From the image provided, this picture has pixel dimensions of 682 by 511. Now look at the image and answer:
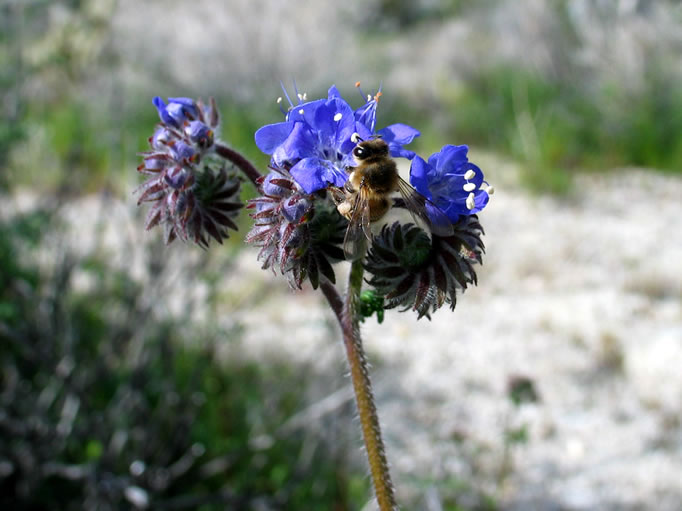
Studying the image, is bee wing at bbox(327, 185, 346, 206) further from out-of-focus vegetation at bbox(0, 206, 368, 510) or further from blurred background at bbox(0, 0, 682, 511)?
out-of-focus vegetation at bbox(0, 206, 368, 510)

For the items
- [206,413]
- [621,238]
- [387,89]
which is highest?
[387,89]

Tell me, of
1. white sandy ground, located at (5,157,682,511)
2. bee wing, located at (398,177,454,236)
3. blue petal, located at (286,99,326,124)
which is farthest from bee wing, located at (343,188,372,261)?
white sandy ground, located at (5,157,682,511)

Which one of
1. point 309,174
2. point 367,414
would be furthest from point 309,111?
point 367,414

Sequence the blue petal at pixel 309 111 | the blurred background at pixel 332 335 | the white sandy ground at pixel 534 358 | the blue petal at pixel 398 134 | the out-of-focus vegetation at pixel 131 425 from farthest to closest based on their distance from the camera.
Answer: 1. the white sandy ground at pixel 534 358
2. the blurred background at pixel 332 335
3. the out-of-focus vegetation at pixel 131 425
4. the blue petal at pixel 398 134
5. the blue petal at pixel 309 111

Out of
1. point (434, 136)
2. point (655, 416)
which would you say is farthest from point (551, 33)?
point (655, 416)

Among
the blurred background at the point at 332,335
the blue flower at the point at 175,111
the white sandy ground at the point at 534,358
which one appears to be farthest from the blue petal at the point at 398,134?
the white sandy ground at the point at 534,358

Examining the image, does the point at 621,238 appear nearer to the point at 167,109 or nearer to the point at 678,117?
the point at 678,117

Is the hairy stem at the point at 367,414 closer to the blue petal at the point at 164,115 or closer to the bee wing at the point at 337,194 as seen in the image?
the bee wing at the point at 337,194
